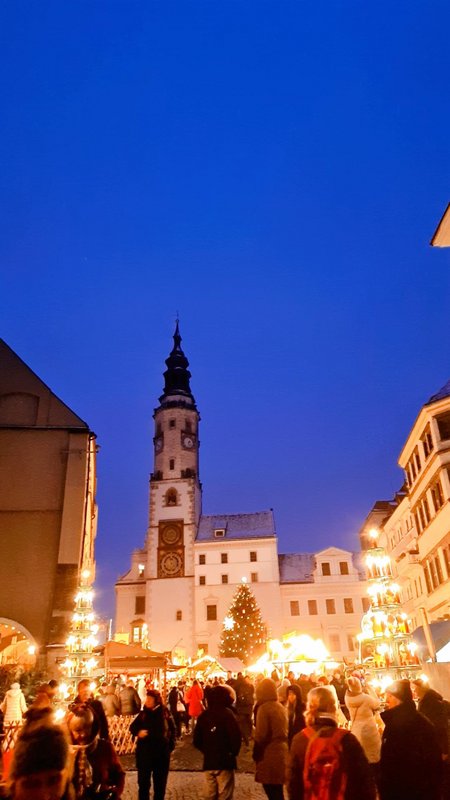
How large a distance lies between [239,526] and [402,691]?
60.9 meters

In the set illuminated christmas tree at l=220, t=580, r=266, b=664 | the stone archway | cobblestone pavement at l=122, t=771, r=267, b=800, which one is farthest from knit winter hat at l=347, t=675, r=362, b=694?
illuminated christmas tree at l=220, t=580, r=266, b=664

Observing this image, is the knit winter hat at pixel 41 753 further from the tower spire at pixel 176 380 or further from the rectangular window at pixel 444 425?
the tower spire at pixel 176 380

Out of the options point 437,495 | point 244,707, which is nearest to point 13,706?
point 244,707

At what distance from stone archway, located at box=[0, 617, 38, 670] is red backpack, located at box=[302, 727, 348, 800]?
19771 mm

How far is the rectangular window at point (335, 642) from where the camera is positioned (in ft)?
189

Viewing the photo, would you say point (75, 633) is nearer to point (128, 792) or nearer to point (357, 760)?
point (128, 792)

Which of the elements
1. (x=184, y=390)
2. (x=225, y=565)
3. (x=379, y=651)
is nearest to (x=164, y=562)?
(x=225, y=565)

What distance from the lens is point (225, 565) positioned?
61.7 m

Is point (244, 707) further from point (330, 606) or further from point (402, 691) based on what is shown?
point (330, 606)

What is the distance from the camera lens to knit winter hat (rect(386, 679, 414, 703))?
5.73m

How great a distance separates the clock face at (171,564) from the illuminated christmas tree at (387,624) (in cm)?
5128

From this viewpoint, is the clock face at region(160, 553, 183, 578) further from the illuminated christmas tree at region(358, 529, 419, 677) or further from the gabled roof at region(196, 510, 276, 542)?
the illuminated christmas tree at region(358, 529, 419, 677)

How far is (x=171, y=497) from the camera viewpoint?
6494cm

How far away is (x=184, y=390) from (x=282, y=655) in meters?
53.8
